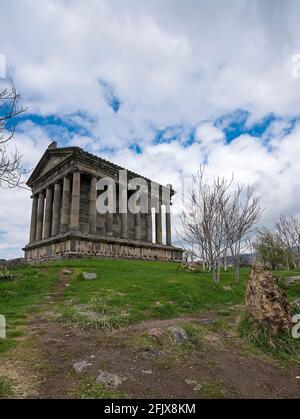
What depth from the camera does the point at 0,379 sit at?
4824mm

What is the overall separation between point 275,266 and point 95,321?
36.6m

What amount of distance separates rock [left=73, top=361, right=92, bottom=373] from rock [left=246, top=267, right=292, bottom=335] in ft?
14.5

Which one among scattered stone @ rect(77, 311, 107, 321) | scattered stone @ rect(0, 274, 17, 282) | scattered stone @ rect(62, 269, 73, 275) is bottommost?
scattered stone @ rect(77, 311, 107, 321)

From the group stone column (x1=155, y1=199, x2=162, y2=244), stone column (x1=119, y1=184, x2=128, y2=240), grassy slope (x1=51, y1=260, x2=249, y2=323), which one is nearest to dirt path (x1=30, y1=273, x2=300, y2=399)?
grassy slope (x1=51, y1=260, x2=249, y2=323)

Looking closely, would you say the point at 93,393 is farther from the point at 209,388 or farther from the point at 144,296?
the point at 144,296

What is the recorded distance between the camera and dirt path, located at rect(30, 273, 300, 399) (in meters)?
4.95

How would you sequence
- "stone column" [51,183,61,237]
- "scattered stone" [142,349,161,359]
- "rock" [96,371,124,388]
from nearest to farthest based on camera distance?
"rock" [96,371,124,388] < "scattered stone" [142,349,161,359] < "stone column" [51,183,61,237]

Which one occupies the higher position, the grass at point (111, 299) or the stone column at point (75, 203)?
the stone column at point (75, 203)

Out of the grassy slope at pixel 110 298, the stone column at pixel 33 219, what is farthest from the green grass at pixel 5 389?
the stone column at pixel 33 219

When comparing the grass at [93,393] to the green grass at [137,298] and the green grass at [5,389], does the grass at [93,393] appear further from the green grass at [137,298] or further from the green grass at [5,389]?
the green grass at [137,298]

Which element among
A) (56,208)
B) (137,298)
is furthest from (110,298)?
(56,208)

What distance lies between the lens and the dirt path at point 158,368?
4949mm

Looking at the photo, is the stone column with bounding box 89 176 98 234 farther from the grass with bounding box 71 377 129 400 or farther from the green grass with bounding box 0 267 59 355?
the grass with bounding box 71 377 129 400

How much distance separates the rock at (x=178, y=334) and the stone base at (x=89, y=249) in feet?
61.2
